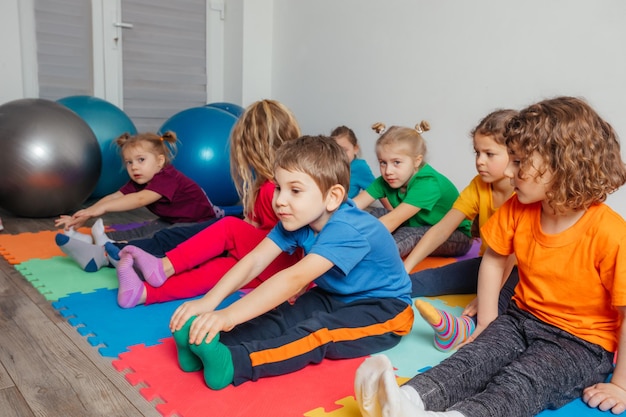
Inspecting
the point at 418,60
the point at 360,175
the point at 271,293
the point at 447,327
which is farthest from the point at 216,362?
the point at 418,60

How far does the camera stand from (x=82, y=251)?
2406 millimetres

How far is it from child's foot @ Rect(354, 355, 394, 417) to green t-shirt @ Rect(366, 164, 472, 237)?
4.87 feet

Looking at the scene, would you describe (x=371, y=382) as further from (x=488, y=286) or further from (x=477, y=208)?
(x=477, y=208)

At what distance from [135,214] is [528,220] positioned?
2.98m

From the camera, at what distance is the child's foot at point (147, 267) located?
2.04 m

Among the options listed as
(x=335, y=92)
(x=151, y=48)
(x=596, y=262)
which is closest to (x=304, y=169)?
(x=596, y=262)

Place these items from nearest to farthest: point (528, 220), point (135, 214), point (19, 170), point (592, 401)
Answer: point (592, 401)
point (528, 220)
point (19, 170)
point (135, 214)

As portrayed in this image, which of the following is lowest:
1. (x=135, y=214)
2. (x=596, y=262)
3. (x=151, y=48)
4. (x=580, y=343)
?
(x=135, y=214)

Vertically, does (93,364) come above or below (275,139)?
below

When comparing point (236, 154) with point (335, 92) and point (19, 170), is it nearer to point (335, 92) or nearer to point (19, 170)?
point (19, 170)

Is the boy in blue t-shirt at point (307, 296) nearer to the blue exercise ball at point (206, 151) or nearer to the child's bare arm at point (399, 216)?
the child's bare arm at point (399, 216)

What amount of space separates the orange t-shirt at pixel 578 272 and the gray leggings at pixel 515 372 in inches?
1.5

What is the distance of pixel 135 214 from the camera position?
3875 mm

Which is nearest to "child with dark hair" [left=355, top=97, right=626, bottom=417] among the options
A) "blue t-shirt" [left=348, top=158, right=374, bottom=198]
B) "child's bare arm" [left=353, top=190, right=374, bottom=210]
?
"child's bare arm" [left=353, top=190, right=374, bottom=210]
